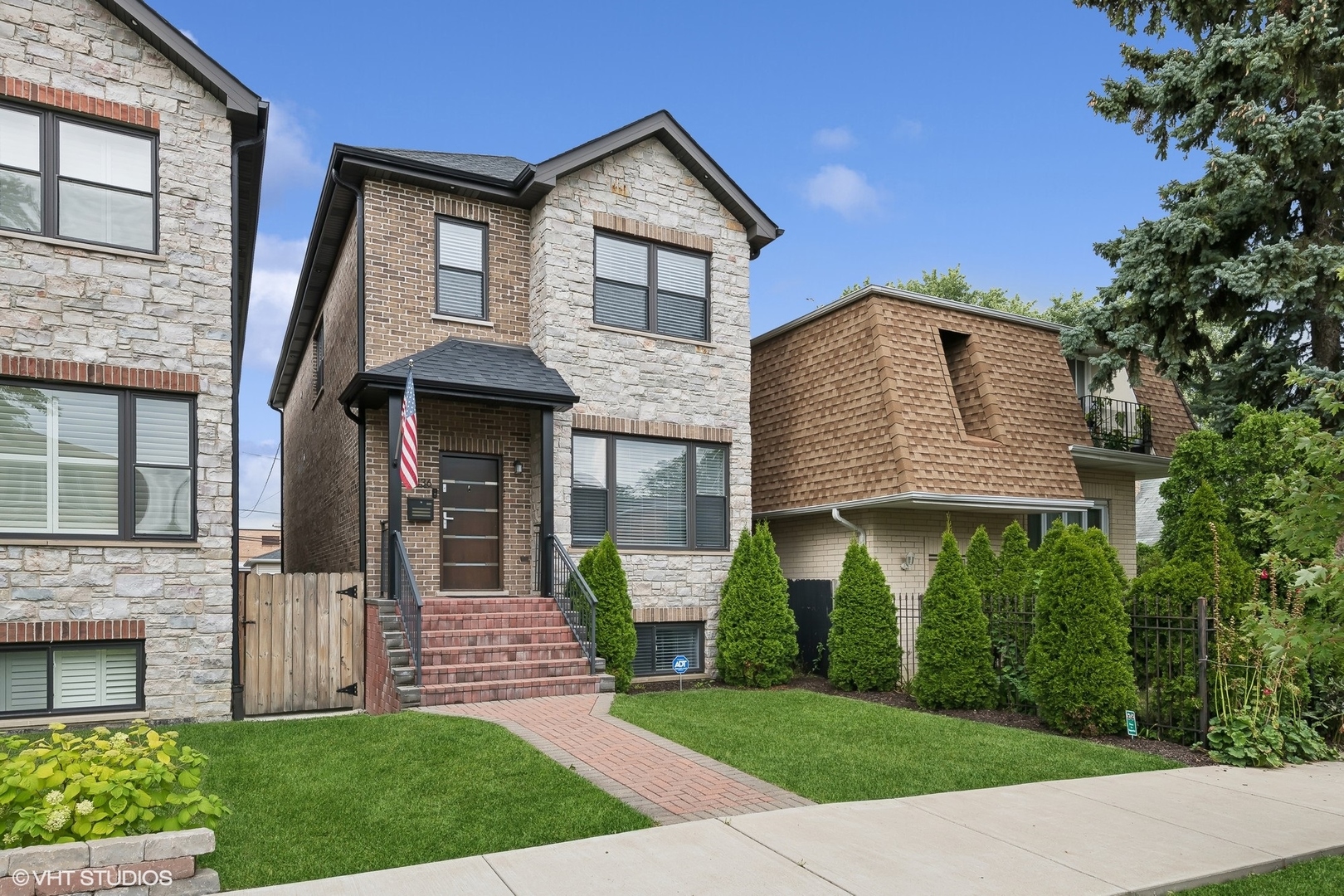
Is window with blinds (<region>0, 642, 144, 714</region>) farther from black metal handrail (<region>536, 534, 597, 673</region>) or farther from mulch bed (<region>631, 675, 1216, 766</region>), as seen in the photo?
mulch bed (<region>631, 675, 1216, 766</region>)

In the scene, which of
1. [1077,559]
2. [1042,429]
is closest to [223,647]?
[1077,559]

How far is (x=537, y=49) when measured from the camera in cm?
1905

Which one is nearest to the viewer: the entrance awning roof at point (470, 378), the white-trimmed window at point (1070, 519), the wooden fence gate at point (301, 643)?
the wooden fence gate at point (301, 643)

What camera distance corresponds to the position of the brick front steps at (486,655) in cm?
1045

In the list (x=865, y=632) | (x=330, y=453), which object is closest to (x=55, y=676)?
(x=330, y=453)

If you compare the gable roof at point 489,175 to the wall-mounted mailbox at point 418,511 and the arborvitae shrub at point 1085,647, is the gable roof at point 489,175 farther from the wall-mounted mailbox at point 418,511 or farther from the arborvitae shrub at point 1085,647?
the arborvitae shrub at point 1085,647

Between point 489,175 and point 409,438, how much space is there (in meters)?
4.68

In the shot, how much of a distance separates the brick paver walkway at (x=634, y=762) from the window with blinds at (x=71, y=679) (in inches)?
130

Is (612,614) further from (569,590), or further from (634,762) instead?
(634,762)

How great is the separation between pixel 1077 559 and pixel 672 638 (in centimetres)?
634

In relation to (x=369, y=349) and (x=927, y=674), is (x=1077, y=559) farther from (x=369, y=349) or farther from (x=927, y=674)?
(x=369, y=349)

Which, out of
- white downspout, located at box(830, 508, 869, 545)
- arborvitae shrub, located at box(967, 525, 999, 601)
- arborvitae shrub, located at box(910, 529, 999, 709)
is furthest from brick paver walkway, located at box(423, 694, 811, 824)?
white downspout, located at box(830, 508, 869, 545)

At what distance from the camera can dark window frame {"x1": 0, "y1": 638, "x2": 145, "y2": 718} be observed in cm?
970

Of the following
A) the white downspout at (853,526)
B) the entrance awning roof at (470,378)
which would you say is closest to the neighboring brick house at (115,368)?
the entrance awning roof at (470,378)
